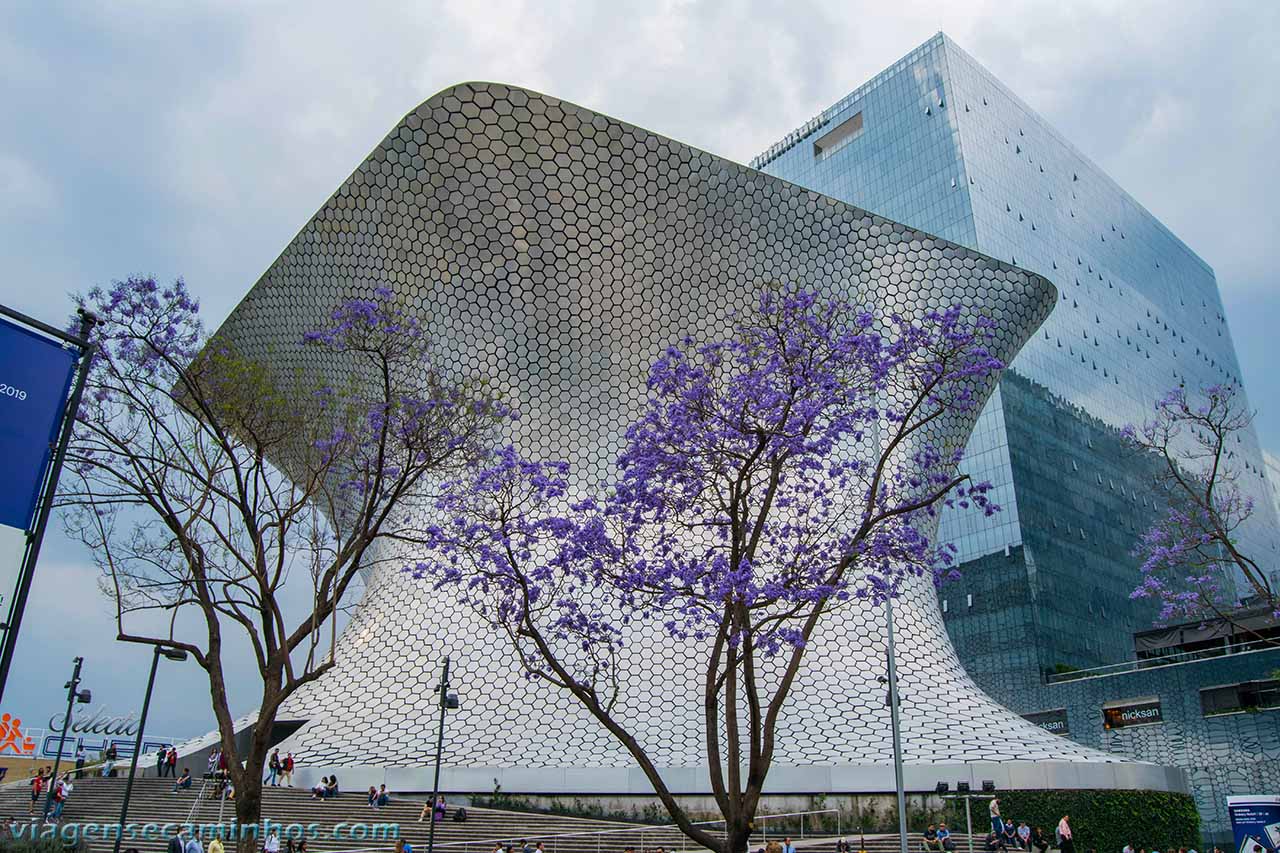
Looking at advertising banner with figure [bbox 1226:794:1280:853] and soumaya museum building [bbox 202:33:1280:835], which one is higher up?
soumaya museum building [bbox 202:33:1280:835]

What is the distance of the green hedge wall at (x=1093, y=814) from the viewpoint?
19.0m

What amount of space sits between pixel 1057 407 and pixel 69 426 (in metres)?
48.3

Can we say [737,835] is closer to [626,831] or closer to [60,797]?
[626,831]

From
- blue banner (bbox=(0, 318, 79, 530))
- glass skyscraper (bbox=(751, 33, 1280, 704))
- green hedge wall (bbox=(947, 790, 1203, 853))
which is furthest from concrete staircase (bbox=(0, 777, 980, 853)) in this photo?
glass skyscraper (bbox=(751, 33, 1280, 704))

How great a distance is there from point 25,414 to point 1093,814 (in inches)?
788

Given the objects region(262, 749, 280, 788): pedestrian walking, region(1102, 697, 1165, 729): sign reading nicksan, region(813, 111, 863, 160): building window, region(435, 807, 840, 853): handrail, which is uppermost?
region(813, 111, 863, 160): building window

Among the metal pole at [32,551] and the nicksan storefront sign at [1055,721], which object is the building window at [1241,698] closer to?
the nicksan storefront sign at [1055,721]

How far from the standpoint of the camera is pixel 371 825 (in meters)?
18.1

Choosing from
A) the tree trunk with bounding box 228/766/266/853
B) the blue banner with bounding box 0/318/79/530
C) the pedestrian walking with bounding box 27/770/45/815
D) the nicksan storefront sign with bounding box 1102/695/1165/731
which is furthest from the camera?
the nicksan storefront sign with bounding box 1102/695/1165/731

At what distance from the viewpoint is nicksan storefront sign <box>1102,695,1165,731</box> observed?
3061cm

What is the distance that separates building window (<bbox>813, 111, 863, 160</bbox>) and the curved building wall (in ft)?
119

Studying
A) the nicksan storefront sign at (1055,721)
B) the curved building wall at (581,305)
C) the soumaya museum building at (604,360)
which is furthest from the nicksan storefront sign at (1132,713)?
the curved building wall at (581,305)

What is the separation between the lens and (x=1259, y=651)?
28406 millimetres

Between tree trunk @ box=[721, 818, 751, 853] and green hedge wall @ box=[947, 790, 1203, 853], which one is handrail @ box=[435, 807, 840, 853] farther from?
tree trunk @ box=[721, 818, 751, 853]
